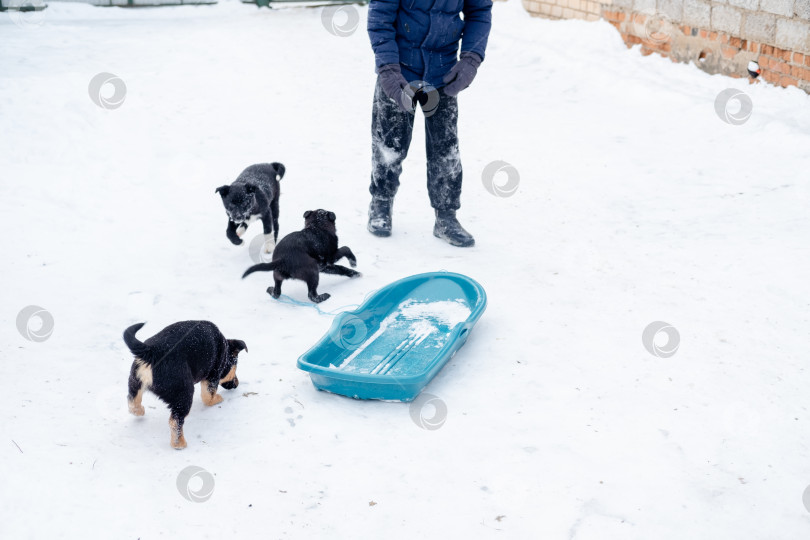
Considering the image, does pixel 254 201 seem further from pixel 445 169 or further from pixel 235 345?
pixel 235 345

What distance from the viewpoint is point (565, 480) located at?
10.2 ft

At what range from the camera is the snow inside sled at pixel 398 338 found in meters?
3.64
